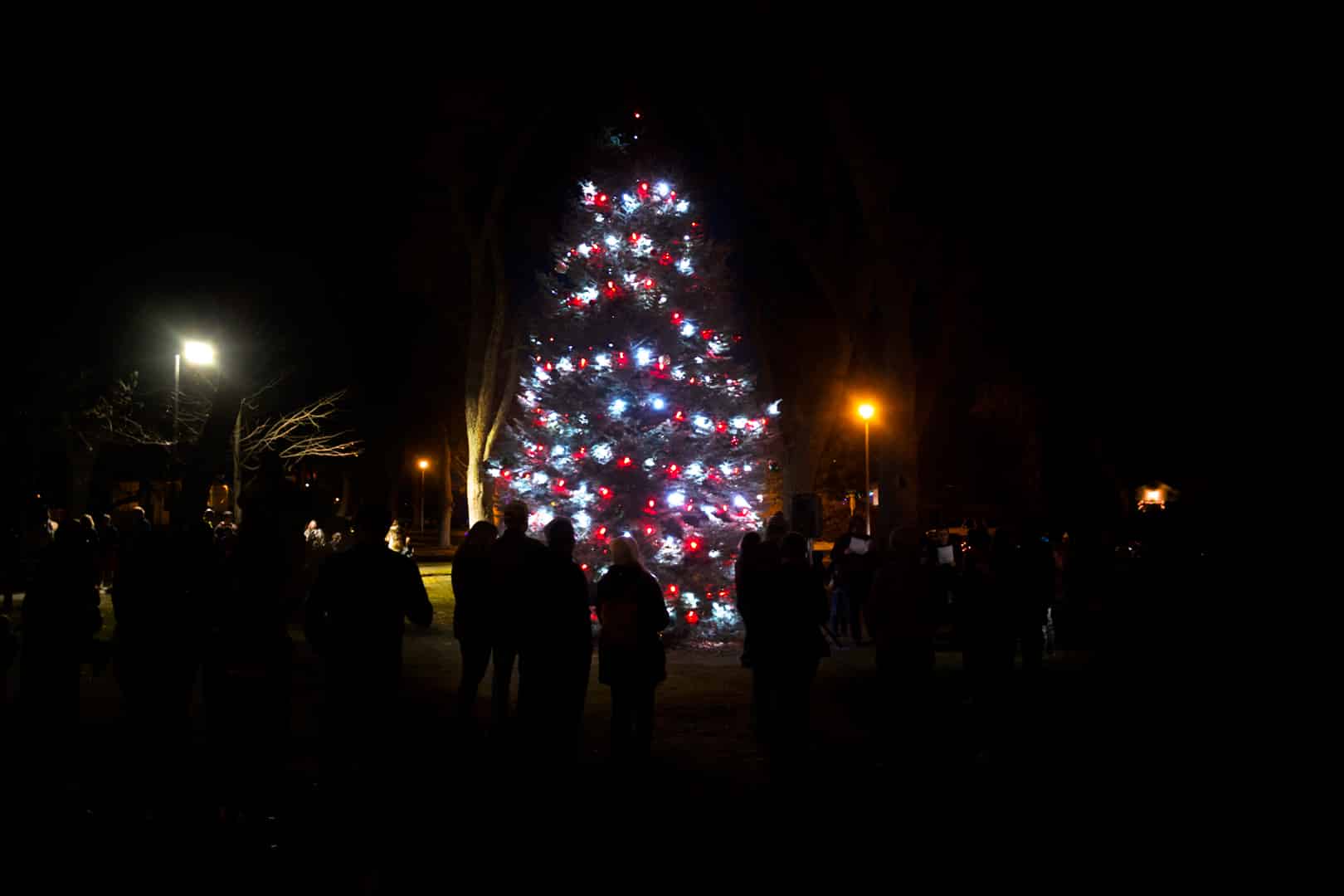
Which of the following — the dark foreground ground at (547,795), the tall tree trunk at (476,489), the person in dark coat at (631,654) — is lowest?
the dark foreground ground at (547,795)

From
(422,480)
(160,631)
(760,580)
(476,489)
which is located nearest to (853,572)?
(760,580)

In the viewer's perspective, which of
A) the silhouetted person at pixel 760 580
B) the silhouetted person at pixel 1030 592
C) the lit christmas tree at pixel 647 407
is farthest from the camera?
the lit christmas tree at pixel 647 407

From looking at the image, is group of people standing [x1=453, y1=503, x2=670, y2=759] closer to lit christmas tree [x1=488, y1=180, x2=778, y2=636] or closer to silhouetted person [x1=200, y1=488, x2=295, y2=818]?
silhouetted person [x1=200, y1=488, x2=295, y2=818]

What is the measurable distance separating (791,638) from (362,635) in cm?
352

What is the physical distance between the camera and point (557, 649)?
7.46m

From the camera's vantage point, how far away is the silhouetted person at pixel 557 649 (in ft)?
24.5

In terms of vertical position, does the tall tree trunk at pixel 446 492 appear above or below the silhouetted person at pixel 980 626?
above

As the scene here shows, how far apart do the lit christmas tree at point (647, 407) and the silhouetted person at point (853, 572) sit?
4.57 ft

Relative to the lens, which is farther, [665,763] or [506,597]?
[506,597]

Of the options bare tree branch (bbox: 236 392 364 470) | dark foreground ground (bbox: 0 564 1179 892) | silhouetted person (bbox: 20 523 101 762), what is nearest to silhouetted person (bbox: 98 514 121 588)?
bare tree branch (bbox: 236 392 364 470)

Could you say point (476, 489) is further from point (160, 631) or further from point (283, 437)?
point (160, 631)

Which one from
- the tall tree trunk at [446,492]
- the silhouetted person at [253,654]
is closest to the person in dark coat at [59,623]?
the silhouetted person at [253,654]

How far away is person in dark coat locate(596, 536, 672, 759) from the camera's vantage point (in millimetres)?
7832

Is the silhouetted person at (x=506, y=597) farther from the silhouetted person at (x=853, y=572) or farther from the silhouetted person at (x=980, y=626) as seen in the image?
the silhouetted person at (x=853, y=572)
